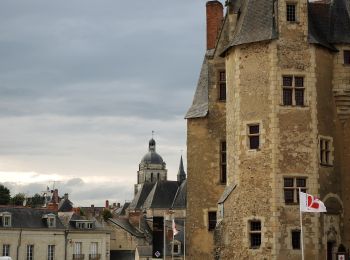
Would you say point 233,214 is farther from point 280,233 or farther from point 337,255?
point 337,255

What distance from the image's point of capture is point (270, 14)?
102 ft

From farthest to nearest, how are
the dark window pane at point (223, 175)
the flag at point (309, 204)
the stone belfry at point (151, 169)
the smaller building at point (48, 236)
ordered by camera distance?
1. the stone belfry at point (151, 169)
2. the smaller building at point (48, 236)
3. the dark window pane at point (223, 175)
4. the flag at point (309, 204)

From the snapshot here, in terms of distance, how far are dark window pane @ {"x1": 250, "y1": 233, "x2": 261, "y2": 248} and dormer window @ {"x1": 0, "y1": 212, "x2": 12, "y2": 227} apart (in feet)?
120

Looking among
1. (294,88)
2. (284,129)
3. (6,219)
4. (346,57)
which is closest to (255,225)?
(284,129)

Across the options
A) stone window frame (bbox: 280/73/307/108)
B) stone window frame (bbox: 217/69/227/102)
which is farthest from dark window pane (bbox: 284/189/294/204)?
stone window frame (bbox: 217/69/227/102)

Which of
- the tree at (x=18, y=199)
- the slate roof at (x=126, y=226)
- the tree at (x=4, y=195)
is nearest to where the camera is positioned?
the slate roof at (x=126, y=226)

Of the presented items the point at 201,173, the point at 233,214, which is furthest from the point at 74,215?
the point at 233,214

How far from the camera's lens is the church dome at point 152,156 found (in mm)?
175375

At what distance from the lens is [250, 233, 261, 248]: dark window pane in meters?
29.6

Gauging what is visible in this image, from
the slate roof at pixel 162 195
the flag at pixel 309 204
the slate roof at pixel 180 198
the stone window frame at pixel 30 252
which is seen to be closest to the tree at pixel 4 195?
the stone window frame at pixel 30 252

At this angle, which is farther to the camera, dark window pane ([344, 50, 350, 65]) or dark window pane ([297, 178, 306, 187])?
dark window pane ([344, 50, 350, 65])

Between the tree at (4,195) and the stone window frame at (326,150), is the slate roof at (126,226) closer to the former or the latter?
the tree at (4,195)

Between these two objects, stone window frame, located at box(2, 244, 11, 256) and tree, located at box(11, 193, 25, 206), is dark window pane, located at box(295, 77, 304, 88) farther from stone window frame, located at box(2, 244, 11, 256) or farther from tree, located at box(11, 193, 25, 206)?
tree, located at box(11, 193, 25, 206)

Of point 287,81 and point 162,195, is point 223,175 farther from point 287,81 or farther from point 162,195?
point 162,195
